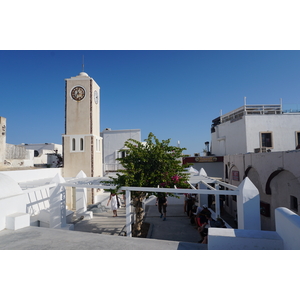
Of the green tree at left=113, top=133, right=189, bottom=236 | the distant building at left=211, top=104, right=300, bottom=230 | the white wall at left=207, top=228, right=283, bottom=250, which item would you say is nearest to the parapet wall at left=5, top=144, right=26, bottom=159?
the green tree at left=113, top=133, right=189, bottom=236

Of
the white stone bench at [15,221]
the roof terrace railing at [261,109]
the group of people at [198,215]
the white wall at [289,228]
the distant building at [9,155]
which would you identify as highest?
the roof terrace railing at [261,109]

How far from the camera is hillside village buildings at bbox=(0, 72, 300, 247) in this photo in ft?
28.3

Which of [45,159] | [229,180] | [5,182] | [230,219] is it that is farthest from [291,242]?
[45,159]

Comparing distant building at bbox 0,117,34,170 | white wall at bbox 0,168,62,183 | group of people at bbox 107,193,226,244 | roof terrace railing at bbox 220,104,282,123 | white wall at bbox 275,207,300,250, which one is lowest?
group of people at bbox 107,193,226,244

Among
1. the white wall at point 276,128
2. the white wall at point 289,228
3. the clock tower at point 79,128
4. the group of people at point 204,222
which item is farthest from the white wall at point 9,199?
the white wall at point 276,128

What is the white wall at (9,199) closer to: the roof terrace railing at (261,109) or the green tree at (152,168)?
the green tree at (152,168)

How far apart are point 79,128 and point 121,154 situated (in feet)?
25.2

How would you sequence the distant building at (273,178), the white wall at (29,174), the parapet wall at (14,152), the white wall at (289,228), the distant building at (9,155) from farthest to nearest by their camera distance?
the parapet wall at (14,152), the distant building at (9,155), the white wall at (29,174), the distant building at (273,178), the white wall at (289,228)

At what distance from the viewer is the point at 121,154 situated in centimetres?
2344

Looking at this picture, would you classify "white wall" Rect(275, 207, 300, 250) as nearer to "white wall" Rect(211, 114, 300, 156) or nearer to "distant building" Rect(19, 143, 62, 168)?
"white wall" Rect(211, 114, 300, 156)

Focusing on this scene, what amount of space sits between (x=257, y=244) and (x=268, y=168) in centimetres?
819

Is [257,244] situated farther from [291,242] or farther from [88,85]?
[88,85]

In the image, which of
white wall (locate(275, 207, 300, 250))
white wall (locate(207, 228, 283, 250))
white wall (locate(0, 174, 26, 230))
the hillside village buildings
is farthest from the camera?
the hillside village buildings

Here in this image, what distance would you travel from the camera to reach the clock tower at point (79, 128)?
16172mm
